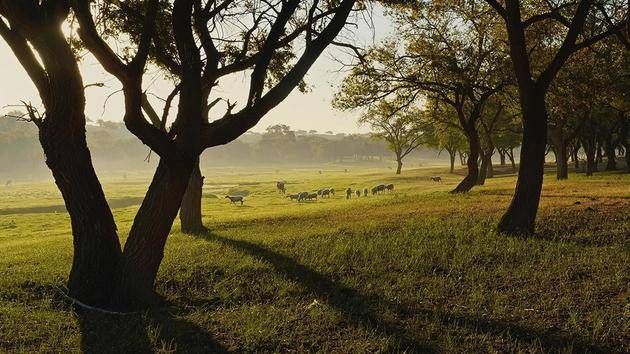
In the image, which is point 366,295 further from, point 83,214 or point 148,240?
point 83,214

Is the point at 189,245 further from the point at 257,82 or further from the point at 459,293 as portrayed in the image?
the point at 459,293

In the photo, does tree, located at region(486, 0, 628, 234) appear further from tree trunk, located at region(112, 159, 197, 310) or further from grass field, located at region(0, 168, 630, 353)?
tree trunk, located at region(112, 159, 197, 310)

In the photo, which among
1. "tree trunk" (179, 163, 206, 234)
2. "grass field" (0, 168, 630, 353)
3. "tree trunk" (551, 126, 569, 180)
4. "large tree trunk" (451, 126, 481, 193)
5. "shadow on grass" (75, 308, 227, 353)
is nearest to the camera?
"shadow on grass" (75, 308, 227, 353)

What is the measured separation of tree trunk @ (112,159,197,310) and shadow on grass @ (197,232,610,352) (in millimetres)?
2675

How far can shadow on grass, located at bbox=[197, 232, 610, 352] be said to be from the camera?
226 inches

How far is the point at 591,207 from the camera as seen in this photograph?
16.1 metres

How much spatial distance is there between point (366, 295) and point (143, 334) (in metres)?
3.61

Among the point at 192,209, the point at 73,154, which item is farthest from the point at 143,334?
the point at 192,209

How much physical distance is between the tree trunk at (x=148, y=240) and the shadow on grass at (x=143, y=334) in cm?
53

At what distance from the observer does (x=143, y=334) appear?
21.0ft

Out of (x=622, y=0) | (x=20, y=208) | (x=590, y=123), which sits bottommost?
(x=20, y=208)

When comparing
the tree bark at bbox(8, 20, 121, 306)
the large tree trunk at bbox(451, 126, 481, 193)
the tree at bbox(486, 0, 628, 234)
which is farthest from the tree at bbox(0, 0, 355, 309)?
the large tree trunk at bbox(451, 126, 481, 193)

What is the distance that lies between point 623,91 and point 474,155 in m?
9.74

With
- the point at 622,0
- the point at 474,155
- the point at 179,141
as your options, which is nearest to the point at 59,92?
the point at 179,141
